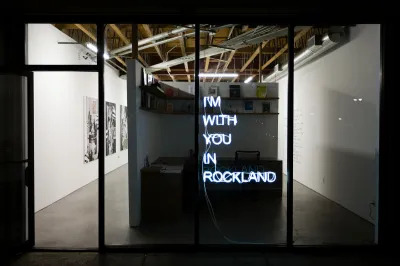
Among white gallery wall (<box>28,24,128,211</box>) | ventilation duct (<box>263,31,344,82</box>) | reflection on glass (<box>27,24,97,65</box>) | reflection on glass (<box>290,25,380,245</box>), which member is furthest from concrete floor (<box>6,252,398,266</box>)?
ventilation duct (<box>263,31,344,82</box>)

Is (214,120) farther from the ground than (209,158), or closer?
farther from the ground

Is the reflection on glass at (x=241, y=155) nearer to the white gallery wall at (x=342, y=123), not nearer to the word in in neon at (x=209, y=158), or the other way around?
the word in in neon at (x=209, y=158)

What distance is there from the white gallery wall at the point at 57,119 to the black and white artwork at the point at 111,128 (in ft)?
3.54

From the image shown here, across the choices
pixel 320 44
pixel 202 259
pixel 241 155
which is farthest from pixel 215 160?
pixel 320 44

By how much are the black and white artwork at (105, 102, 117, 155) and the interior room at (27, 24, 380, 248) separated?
901 millimetres

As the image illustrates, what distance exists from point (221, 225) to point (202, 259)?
4.18 ft

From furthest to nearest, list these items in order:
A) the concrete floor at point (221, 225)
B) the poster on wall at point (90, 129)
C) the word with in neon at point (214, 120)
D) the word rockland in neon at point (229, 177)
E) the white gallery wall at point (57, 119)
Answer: the poster on wall at point (90, 129), the white gallery wall at point (57, 119), the word with in neon at point (214, 120), the word rockland in neon at point (229, 177), the concrete floor at point (221, 225)

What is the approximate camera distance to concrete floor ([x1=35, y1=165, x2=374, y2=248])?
4500 mm

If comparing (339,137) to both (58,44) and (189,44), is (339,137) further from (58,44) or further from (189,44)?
(58,44)

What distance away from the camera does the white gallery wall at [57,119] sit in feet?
→ 19.6

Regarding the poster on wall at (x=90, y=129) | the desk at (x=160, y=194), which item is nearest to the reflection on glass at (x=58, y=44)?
the poster on wall at (x=90, y=129)

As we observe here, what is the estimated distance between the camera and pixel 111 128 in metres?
10.0

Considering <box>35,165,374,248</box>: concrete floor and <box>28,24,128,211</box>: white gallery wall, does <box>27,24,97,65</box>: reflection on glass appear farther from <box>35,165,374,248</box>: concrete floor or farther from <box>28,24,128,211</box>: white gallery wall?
<box>35,165,374,248</box>: concrete floor
